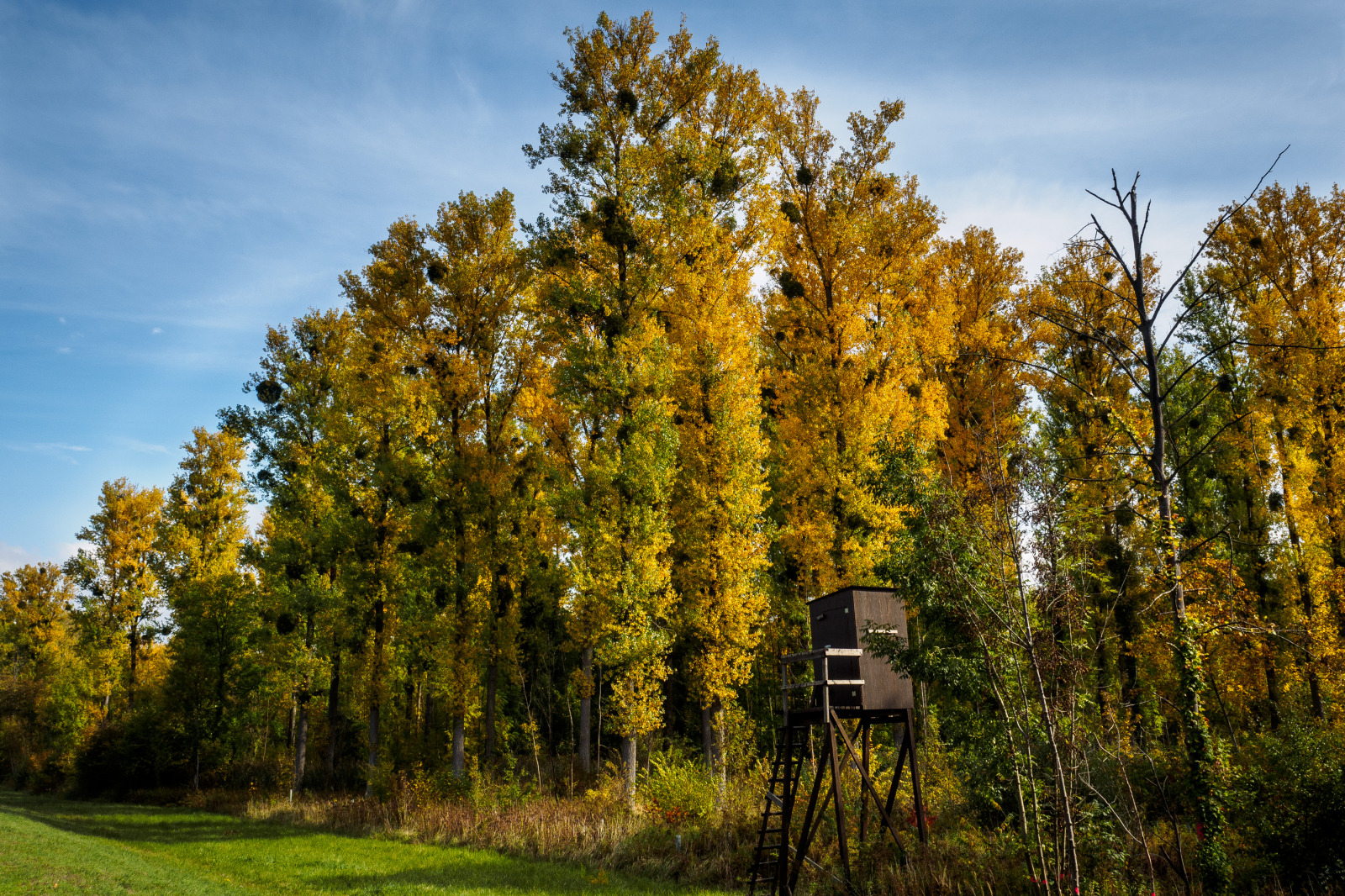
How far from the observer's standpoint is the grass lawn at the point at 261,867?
986 cm

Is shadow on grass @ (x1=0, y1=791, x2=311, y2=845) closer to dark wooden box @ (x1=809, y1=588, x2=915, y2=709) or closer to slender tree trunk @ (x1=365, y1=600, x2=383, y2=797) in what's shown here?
slender tree trunk @ (x1=365, y1=600, x2=383, y2=797)

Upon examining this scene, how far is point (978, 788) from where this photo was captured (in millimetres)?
8273

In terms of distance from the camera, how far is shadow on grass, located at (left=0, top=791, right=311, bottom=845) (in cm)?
1581

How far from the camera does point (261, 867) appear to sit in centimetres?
1193

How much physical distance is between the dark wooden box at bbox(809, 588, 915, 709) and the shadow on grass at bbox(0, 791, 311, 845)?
497 inches

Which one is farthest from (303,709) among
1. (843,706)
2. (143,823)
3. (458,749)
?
(843,706)

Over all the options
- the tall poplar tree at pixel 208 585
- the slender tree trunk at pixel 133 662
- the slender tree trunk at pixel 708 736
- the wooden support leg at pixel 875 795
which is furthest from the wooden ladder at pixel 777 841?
the slender tree trunk at pixel 133 662

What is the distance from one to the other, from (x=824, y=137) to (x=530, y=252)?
7.40 metres

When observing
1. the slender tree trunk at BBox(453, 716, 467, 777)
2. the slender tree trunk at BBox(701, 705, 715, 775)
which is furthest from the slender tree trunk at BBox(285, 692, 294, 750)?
the slender tree trunk at BBox(701, 705, 715, 775)

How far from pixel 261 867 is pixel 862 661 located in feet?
35.3

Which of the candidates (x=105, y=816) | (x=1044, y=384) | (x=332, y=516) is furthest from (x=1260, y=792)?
(x=105, y=816)

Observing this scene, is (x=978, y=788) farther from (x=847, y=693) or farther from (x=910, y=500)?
(x=910, y=500)

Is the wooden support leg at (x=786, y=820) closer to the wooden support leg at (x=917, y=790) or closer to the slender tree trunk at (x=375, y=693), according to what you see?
the wooden support leg at (x=917, y=790)

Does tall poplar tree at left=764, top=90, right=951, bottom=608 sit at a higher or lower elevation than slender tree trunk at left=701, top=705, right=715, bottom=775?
higher
